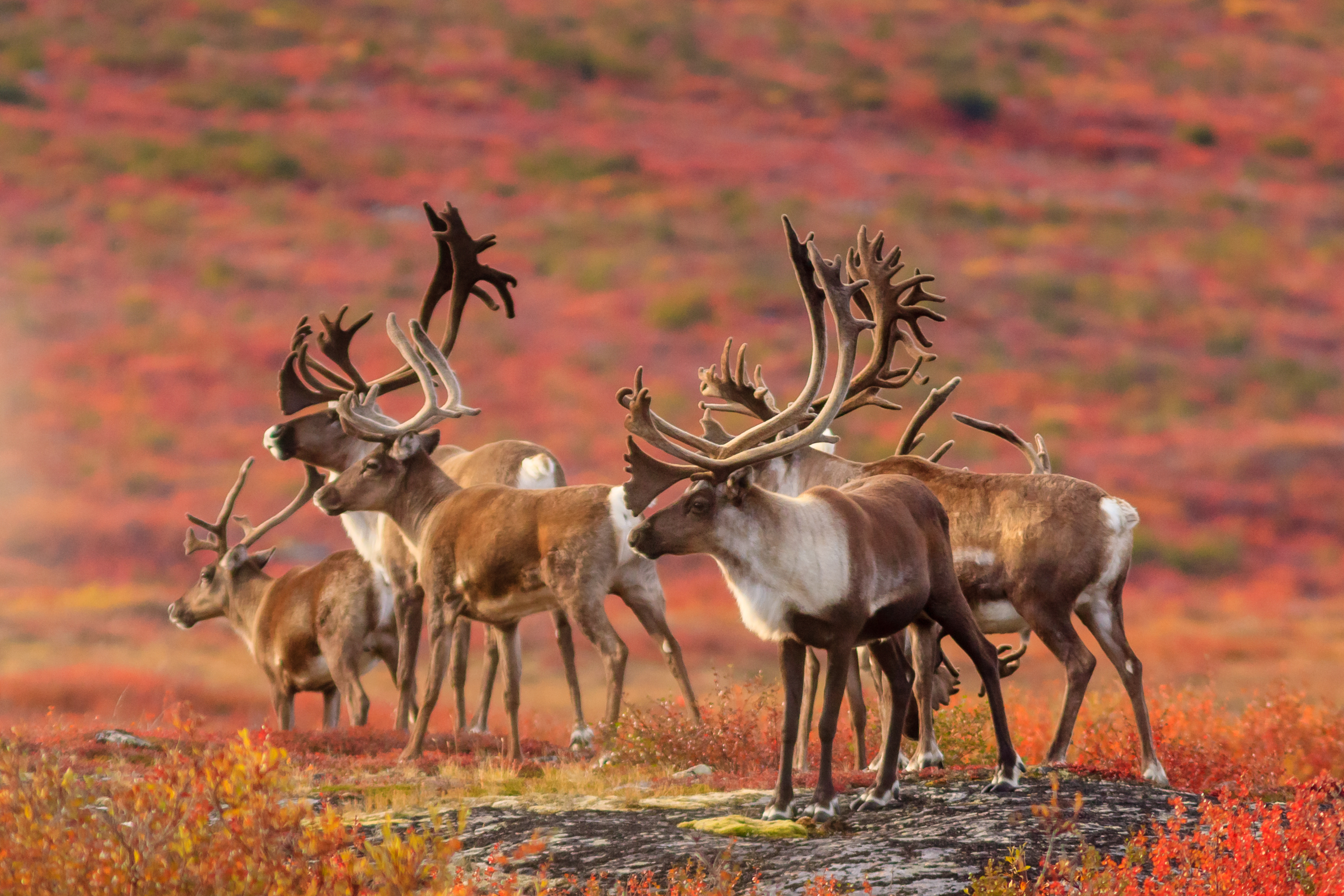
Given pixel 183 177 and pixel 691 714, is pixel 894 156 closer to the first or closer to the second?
pixel 183 177

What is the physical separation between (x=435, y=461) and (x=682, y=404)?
14936mm

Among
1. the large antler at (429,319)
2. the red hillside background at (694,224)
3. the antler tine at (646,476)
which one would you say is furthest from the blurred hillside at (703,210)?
the antler tine at (646,476)

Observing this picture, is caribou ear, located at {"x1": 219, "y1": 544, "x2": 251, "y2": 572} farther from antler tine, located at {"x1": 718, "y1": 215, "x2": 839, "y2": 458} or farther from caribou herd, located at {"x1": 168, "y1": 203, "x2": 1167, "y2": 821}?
antler tine, located at {"x1": 718, "y1": 215, "x2": 839, "y2": 458}

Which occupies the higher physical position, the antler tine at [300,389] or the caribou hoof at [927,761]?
the antler tine at [300,389]

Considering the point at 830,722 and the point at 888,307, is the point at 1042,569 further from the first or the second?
the point at 830,722

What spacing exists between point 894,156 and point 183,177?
57.2 ft

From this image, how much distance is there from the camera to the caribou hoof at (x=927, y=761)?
9.51 metres

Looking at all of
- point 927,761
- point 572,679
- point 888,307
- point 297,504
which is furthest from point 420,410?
point 927,761

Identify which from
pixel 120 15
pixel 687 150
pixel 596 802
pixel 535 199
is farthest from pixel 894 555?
pixel 120 15

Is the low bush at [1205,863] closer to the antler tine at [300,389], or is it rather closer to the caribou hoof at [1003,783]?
the caribou hoof at [1003,783]

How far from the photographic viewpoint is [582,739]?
1212 centimetres

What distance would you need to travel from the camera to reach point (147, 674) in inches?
773

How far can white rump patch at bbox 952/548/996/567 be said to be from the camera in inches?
389

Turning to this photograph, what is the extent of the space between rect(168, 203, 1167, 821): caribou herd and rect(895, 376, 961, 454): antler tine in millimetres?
26
